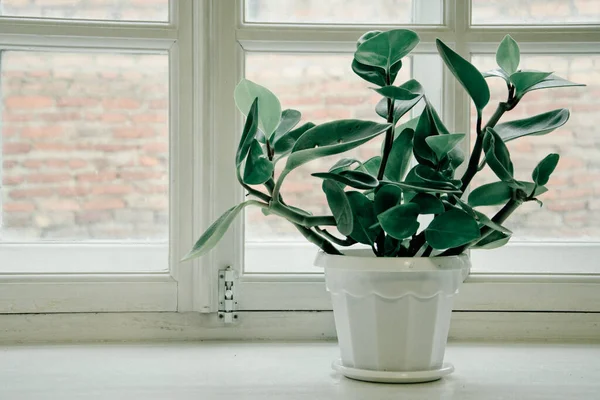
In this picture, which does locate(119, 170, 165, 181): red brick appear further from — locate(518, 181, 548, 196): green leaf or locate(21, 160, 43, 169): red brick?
locate(518, 181, 548, 196): green leaf

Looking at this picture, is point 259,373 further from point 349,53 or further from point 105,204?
point 349,53

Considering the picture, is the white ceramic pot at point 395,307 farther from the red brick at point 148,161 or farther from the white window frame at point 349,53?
the red brick at point 148,161

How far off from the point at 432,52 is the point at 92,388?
Answer: 870 mm

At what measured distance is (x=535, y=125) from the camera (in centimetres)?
104

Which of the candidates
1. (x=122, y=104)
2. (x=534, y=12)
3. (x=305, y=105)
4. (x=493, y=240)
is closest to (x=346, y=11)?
(x=305, y=105)

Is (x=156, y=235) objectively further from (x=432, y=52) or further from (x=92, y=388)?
(x=432, y=52)

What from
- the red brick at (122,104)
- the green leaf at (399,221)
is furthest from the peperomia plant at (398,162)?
the red brick at (122,104)

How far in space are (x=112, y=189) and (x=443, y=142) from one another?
70 centimetres

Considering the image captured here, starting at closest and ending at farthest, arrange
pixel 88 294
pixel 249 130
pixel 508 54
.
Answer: pixel 249 130
pixel 508 54
pixel 88 294

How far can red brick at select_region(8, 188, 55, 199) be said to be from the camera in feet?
4.52

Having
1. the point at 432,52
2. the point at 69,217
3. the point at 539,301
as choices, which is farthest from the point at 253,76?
the point at 539,301

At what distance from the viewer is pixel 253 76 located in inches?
55.1

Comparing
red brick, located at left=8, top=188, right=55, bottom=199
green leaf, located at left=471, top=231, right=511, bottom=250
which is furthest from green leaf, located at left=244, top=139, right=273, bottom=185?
red brick, located at left=8, top=188, right=55, bottom=199

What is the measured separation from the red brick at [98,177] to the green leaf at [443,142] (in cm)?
68
